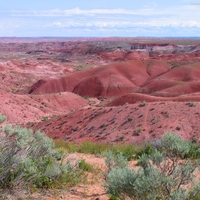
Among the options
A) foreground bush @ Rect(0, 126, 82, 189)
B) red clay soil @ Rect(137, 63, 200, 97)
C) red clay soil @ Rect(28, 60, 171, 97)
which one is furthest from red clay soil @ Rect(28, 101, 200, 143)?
red clay soil @ Rect(28, 60, 171, 97)

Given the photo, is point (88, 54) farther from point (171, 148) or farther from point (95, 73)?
point (171, 148)

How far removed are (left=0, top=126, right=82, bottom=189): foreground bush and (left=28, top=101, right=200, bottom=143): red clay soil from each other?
10966mm

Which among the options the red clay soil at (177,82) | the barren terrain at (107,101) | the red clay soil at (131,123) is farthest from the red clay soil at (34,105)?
the red clay soil at (177,82)

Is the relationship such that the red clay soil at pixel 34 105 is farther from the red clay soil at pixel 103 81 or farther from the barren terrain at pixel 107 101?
the red clay soil at pixel 103 81

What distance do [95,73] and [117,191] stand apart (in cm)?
6264

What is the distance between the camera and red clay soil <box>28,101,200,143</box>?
1877cm

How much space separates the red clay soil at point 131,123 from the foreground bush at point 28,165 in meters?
11.0

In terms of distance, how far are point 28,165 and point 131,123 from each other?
1600 centimetres

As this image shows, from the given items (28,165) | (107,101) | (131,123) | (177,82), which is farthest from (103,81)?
(28,165)

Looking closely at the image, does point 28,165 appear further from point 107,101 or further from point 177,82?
point 177,82

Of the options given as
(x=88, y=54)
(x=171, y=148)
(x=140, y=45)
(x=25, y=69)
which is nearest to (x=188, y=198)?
(x=171, y=148)

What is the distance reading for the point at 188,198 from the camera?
4.48 meters

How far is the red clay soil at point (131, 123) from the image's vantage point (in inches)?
739

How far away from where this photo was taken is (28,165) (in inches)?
226
